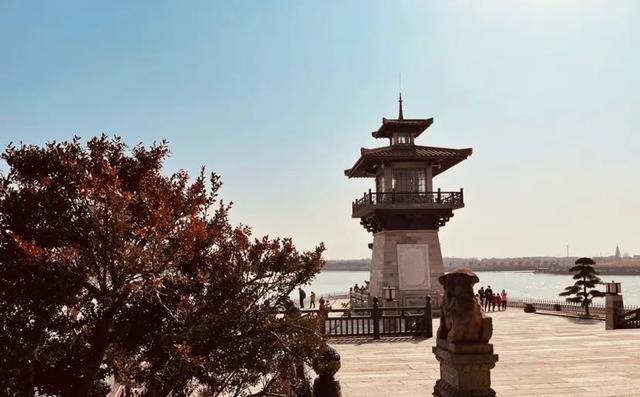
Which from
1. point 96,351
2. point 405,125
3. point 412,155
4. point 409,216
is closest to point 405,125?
point 405,125

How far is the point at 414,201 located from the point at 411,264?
Result: 3.90m

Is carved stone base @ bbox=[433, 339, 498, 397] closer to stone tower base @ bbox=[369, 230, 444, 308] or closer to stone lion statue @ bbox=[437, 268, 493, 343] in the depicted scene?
stone lion statue @ bbox=[437, 268, 493, 343]

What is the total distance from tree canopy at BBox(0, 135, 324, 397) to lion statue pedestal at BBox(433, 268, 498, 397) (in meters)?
2.67

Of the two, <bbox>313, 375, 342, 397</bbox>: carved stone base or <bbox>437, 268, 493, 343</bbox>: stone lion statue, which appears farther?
<bbox>437, 268, 493, 343</bbox>: stone lion statue

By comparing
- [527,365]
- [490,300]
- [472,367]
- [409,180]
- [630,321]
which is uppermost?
[409,180]

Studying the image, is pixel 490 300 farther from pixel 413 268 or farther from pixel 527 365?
pixel 527 365

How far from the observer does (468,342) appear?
828 cm

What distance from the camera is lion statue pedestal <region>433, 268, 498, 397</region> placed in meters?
8.20

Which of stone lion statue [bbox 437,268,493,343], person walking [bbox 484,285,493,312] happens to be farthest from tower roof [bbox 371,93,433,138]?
stone lion statue [bbox 437,268,493,343]

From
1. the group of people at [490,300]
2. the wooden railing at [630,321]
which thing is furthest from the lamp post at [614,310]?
the group of people at [490,300]

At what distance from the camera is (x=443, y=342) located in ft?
29.0

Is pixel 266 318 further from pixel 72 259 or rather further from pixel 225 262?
pixel 72 259

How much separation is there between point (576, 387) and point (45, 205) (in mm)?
10060

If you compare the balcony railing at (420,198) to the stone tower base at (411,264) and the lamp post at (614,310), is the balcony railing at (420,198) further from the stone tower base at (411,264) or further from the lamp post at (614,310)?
the lamp post at (614,310)
